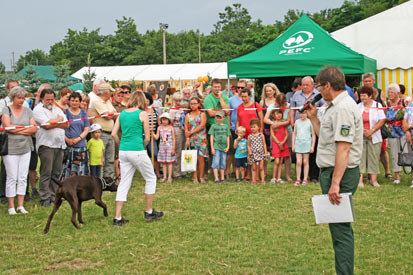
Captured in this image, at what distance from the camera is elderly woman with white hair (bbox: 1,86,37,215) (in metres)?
7.23

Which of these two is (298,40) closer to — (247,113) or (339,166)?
(247,113)

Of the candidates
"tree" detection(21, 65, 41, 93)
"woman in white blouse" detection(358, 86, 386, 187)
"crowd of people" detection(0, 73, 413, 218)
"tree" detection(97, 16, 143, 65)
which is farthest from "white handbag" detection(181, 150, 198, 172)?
"tree" detection(97, 16, 143, 65)

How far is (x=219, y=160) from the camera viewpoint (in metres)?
9.89

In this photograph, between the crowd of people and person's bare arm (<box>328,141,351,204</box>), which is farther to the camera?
the crowd of people

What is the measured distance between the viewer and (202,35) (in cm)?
8331

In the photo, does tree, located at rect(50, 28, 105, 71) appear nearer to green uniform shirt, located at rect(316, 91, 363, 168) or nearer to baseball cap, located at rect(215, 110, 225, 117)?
baseball cap, located at rect(215, 110, 225, 117)

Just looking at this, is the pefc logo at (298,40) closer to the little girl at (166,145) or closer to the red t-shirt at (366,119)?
the red t-shirt at (366,119)

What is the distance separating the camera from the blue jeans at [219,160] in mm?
9859

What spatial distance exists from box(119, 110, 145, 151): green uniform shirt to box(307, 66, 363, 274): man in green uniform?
3.01 meters

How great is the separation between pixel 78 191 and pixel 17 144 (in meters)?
1.49

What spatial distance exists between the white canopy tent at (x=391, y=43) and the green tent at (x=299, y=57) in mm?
1905

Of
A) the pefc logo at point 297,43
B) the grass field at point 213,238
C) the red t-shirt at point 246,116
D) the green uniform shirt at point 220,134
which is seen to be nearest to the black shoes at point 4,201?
the grass field at point 213,238

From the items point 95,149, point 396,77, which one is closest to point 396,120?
point 95,149

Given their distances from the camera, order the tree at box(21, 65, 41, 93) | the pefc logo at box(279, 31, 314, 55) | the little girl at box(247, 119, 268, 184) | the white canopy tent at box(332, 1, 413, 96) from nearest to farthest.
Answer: the little girl at box(247, 119, 268, 184) → the pefc logo at box(279, 31, 314, 55) → the white canopy tent at box(332, 1, 413, 96) → the tree at box(21, 65, 41, 93)
